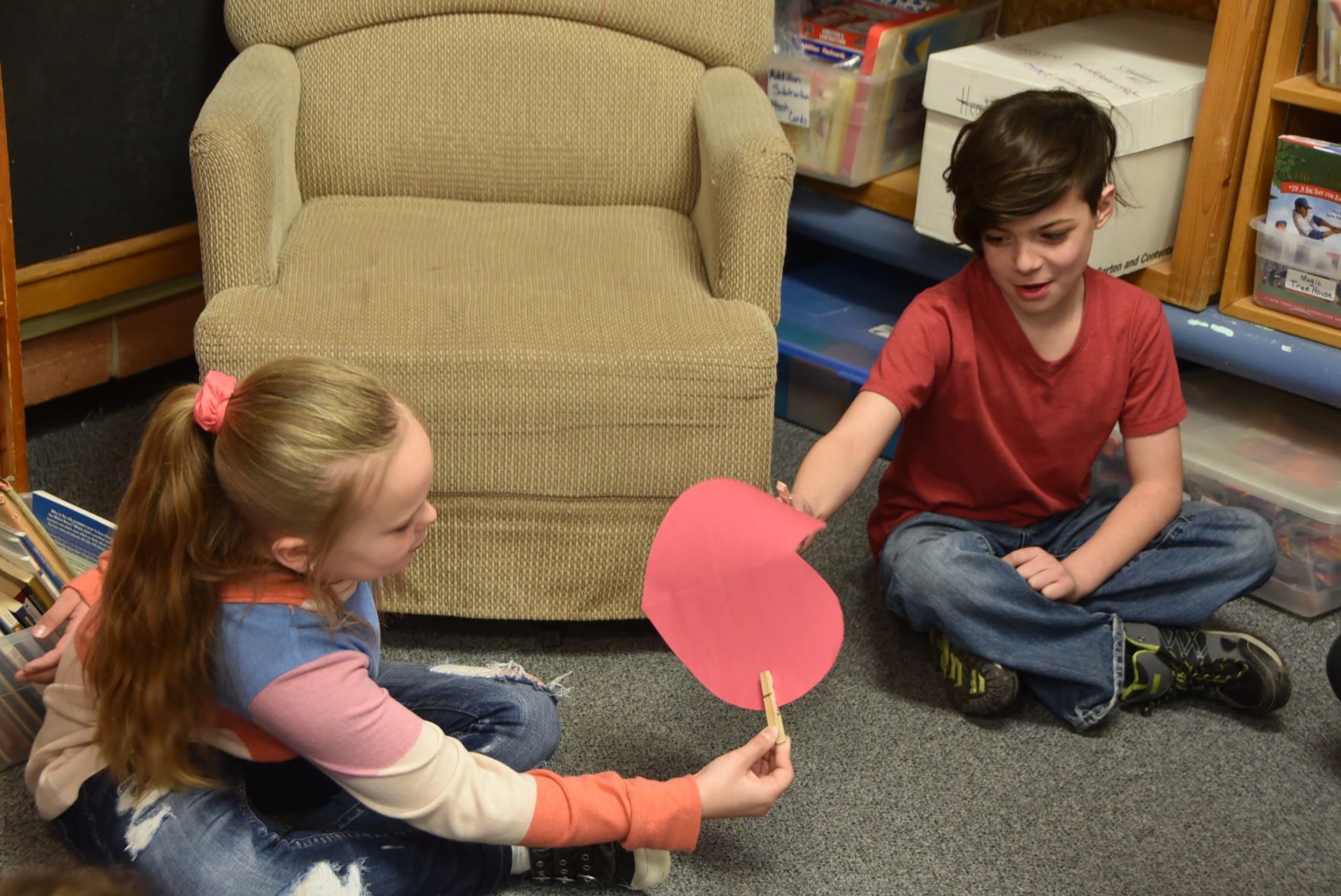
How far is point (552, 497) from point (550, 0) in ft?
2.65

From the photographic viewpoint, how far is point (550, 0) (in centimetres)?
192

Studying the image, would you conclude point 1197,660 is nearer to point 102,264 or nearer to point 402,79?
point 402,79

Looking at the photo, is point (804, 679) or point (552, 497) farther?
point (552, 497)

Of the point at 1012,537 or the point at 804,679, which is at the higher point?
the point at 804,679

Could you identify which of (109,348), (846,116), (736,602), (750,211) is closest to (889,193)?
(846,116)

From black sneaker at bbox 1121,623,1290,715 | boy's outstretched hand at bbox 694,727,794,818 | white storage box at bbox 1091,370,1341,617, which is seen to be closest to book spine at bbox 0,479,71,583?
boy's outstretched hand at bbox 694,727,794,818

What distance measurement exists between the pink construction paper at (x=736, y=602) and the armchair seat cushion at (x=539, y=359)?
385 millimetres

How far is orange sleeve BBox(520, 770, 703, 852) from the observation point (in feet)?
3.46

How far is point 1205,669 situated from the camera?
1495 mm

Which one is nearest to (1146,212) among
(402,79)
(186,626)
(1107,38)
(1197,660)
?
(1107,38)

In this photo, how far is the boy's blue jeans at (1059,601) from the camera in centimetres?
146

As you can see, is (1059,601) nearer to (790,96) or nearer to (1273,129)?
(1273,129)

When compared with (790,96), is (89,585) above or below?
below

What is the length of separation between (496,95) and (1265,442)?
1143 mm
